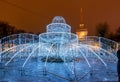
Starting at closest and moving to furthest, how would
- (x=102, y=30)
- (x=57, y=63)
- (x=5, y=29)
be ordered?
(x=57, y=63)
(x=5, y=29)
(x=102, y=30)

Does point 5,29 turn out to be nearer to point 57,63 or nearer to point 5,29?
point 5,29

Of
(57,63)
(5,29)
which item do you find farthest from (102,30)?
(57,63)

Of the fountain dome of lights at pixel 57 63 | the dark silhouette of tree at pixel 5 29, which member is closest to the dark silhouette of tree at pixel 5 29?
the dark silhouette of tree at pixel 5 29

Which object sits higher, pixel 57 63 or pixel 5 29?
pixel 5 29

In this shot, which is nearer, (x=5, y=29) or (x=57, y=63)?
(x=57, y=63)

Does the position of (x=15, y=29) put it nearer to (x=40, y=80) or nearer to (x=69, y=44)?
(x=69, y=44)

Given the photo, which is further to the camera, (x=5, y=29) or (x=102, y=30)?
(x=102, y=30)

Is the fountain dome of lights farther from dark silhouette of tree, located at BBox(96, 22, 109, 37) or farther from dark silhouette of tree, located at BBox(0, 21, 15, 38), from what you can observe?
dark silhouette of tree, located at BBox(96, 22, 109, 37)

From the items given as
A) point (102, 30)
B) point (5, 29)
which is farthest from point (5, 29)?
point (102, 30)

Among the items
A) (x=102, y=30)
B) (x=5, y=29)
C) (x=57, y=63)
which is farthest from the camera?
(x=102, y=30)

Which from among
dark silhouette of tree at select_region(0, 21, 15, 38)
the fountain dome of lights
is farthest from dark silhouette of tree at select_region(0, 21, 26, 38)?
the fountain dome of lights

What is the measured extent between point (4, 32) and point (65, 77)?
85.3ft

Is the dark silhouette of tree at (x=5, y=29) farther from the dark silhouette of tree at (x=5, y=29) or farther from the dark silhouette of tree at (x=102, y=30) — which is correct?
the dark silhouette of tree at (x=102, y=30)

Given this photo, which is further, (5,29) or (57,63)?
(5,29)
